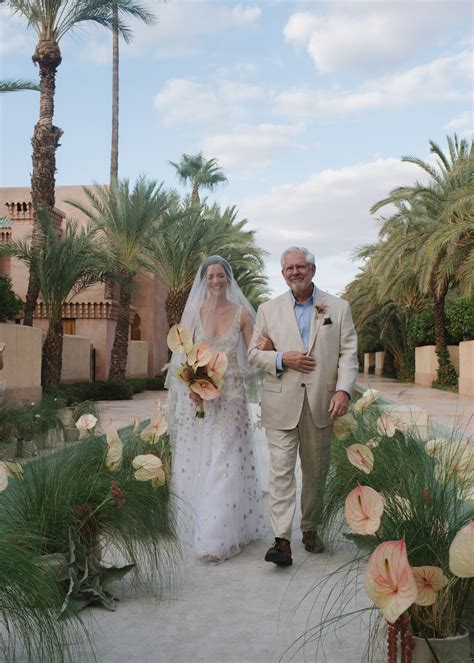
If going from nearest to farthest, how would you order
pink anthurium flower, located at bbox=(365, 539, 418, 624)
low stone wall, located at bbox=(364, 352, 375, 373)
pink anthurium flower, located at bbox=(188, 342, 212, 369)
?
pink anthurium flower, located at bbox=(365, 539, 418, 624) → pink anthurium flower, located at bbox=(188, 342, 212, 369) → low stone wall, located at bbox=(364, 352, 375, 373)

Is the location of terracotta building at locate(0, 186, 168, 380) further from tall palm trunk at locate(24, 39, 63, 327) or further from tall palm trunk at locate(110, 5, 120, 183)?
tall palm trunk at locate(110, 5, 120, 183)

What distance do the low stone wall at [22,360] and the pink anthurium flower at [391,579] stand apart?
1347 cm

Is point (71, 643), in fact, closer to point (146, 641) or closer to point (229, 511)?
point (146, 641)

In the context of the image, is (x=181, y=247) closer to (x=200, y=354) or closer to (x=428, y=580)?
(x=200, y=354)

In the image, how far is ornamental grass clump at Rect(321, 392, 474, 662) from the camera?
1959 millimetres

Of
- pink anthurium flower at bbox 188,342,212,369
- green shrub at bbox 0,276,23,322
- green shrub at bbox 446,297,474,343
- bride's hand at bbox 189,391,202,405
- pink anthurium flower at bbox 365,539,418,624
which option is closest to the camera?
pink anthurium flower at bbox 365,539,418,624

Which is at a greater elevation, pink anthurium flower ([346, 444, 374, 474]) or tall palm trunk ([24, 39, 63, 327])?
tall palm trunk ([24, 39, 63, 327])

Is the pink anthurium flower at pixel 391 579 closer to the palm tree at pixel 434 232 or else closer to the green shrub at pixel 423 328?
the palm tree at pixel 434 232

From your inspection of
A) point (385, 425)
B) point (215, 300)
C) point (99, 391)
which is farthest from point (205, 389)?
point (99, 391)

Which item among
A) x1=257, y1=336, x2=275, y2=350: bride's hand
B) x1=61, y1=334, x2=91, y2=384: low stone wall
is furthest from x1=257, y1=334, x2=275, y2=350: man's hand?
x1=61, y1=334, x2=91, y2=384: low stone wall

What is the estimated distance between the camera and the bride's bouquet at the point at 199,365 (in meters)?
4.47

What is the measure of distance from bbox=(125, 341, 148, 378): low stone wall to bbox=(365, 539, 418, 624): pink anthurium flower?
26459 millimetres

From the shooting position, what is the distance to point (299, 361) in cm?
443

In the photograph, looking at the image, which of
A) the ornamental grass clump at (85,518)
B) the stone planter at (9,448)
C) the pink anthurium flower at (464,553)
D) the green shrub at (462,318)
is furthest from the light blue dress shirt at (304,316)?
the green shrub at (462,318)
